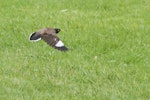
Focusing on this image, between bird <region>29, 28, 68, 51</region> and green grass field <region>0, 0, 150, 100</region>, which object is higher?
bird <region>29, 28, 68, 51</region>

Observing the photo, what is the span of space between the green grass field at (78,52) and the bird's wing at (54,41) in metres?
0.40

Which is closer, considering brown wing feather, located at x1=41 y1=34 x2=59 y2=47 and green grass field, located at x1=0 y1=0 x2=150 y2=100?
green grass field, located at x1=0 y1=0 x2=150 y2=100

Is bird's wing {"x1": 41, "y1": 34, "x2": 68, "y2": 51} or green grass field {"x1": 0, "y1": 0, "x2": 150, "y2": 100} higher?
bird's wing {"x1": 41, "y1": 34, "x2": 68, "y2": 51}

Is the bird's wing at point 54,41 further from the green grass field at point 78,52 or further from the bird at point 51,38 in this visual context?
the green grass field at point 78,52

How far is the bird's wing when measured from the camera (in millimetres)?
6449

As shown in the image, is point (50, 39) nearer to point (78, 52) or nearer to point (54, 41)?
point (54, 41)

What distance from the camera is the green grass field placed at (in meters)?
6.20

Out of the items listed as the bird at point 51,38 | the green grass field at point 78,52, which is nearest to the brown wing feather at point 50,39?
the bird at point 51,38

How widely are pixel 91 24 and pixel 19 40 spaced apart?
145cm

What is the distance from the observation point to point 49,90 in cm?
618

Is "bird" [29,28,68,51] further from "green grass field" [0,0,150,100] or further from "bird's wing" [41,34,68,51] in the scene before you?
"green grass field" [0,0,150,100]

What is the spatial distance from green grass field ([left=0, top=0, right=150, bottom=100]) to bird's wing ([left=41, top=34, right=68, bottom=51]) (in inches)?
15.9

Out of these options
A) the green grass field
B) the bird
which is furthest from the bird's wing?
the green grass field

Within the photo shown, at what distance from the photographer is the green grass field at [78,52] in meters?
6.20
